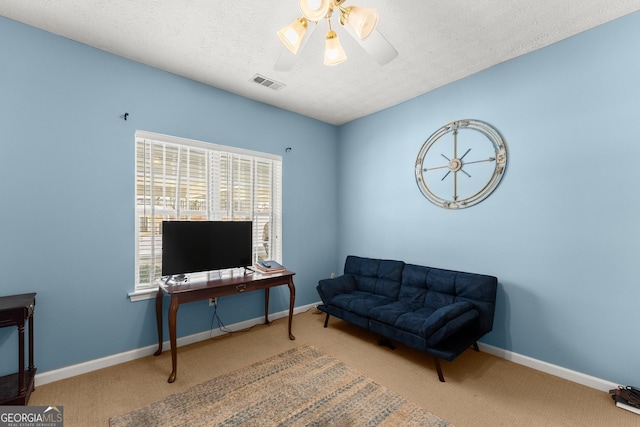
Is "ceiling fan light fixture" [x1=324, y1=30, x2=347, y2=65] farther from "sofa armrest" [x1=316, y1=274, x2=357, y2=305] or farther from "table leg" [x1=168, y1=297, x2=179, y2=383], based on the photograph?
"sofa armrest" [x1=316, y1=274, x2=357, y2=305]

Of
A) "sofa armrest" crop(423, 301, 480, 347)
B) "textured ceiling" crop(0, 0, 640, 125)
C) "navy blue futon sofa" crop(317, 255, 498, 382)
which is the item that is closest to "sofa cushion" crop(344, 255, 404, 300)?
"navy blue futon sofa" crop(317, 255, 498, 382)

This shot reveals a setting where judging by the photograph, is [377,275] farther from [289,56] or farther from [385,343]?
[289,56]

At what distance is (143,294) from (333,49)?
278 cm

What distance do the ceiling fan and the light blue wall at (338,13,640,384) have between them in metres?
1.66

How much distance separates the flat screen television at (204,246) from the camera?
2.69 meters

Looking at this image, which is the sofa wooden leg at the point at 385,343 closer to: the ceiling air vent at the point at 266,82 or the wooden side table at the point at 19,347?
the wooden side table at the point at 19,347

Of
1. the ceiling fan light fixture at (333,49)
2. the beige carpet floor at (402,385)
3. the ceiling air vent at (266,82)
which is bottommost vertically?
the beige carpet floor at (402,385)

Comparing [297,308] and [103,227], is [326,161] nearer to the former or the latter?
[297,308]

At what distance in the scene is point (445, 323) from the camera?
2371mm

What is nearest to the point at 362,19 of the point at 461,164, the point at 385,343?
the point at 461,164

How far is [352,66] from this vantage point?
2.83 m

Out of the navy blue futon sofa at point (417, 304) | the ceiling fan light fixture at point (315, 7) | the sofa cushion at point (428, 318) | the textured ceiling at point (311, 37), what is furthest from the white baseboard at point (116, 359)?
the ceiling fan light fixture at point (315, 7)

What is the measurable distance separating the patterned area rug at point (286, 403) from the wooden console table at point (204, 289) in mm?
418

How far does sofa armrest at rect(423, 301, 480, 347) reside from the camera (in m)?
2.32
